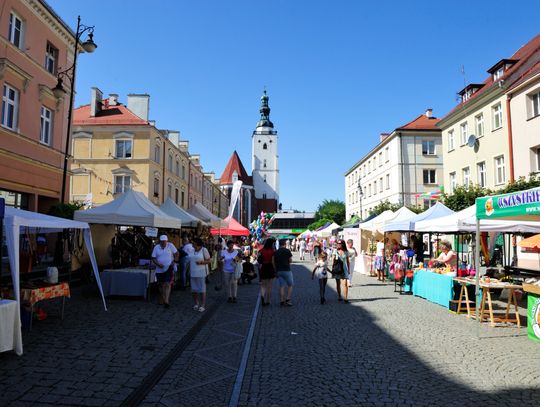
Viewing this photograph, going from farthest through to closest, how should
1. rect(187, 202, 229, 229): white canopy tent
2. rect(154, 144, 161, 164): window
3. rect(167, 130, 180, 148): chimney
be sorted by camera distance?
rect(167, 130, 180, 148): chimney < rect(154, 144, 161, 164): window < rect(187, 202, 229, 229): white canopy tent

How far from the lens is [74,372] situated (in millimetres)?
5469

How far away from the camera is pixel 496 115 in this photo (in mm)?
24844

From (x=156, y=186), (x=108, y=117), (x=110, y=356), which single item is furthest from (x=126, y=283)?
(x=108, y=117)

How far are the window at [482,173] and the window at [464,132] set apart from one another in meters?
2.63

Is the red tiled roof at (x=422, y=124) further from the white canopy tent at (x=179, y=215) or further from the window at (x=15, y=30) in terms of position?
the window at (x=15, y=30)

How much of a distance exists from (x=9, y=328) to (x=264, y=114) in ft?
347

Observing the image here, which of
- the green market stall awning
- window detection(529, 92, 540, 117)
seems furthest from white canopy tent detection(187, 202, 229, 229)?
window detection(529, 92, 540, 117)

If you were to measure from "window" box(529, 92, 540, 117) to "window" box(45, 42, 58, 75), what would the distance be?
23744 millimetres

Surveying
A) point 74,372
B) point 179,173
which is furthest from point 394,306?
point 179,173

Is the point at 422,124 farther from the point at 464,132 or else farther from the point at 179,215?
the point at 179,215

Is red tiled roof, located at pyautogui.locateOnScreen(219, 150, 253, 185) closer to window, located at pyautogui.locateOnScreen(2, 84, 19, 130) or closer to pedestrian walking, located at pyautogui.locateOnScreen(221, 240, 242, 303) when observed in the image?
window, located at pyautogui.locateOnScreen(2, 84, 19, 130)

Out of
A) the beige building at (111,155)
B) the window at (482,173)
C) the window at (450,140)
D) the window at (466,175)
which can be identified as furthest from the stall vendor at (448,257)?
the beige building at (111,155)

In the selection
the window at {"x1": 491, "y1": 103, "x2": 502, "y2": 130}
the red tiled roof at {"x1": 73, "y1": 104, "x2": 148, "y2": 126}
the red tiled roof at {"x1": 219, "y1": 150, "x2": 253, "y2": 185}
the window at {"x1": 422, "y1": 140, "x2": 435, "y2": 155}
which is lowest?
the window at {"x1": 491, "y1": 103, "x2": 502, "y2": 130}

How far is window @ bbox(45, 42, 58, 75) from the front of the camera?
19642mm
